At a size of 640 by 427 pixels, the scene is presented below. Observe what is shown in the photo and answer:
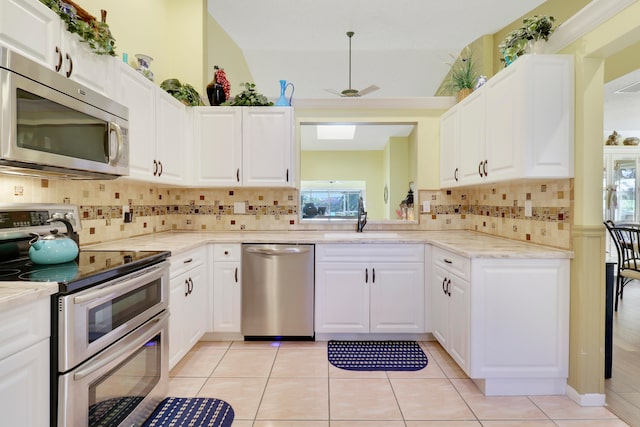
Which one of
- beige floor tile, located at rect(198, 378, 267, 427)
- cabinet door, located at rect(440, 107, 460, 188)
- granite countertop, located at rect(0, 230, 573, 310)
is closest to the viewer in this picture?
granite countertop, located at rect(0, 230, 573, 310)

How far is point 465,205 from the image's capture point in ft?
11.6

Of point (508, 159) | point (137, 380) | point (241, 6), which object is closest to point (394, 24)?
point (241, 6)

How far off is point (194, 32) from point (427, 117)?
7.93 ft

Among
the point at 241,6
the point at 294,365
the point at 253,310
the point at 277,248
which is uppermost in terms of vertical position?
the point at 241,6

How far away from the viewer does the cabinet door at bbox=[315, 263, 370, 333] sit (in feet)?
9.42

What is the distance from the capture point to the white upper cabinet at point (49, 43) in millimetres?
1382

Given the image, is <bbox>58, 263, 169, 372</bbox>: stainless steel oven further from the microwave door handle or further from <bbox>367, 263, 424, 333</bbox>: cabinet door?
<bbox>367, 263, 424, 333</bbox>: cabinet door

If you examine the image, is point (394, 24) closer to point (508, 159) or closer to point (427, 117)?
point (427, 117)

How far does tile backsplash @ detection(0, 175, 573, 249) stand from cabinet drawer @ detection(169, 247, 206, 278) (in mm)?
598

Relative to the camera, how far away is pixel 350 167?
384 inches

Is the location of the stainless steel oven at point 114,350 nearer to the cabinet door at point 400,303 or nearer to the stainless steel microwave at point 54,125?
the stainless steel microwave at point 54,125

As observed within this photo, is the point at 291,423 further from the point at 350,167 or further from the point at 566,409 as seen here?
the point at 350,167

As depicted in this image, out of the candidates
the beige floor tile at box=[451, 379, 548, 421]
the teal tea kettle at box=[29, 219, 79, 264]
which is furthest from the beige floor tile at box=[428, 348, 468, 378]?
the teal tea kettle at box=[29, 219, 79, 264]

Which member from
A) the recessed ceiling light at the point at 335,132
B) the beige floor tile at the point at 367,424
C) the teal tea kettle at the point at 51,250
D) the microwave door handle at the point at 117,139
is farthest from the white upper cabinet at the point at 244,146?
the recessed ceiling light at the point at 335,132
